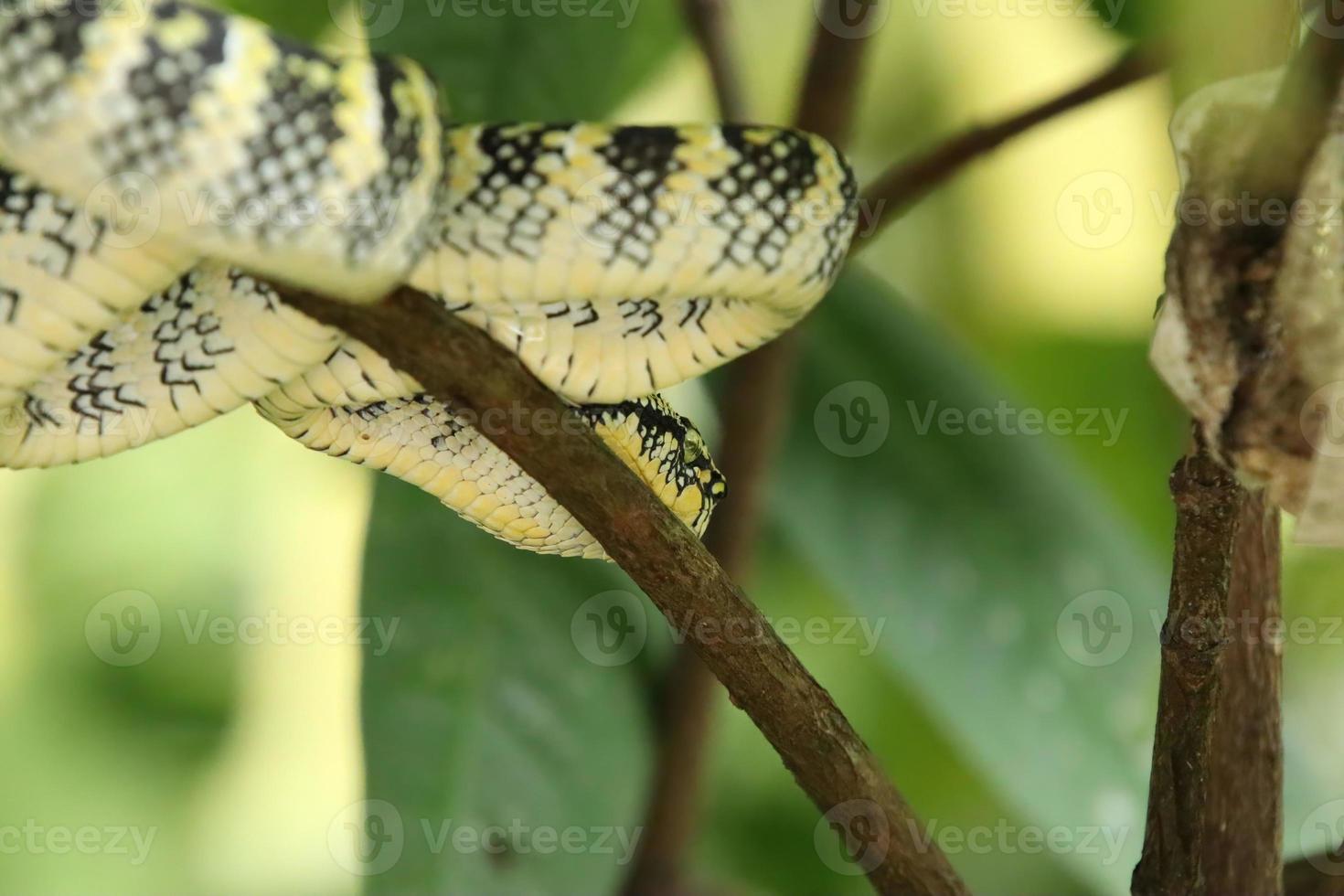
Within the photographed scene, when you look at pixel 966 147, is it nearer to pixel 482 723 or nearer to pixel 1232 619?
pixel 1232 619

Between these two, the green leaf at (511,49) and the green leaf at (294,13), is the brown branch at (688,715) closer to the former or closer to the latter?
the green leaf at (511,49)

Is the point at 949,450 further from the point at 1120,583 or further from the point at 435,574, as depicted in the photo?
the point at 435,574

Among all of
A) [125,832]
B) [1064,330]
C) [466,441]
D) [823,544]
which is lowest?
[125,832]

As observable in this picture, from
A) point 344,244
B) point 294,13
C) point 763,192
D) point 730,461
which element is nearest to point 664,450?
point 763,192

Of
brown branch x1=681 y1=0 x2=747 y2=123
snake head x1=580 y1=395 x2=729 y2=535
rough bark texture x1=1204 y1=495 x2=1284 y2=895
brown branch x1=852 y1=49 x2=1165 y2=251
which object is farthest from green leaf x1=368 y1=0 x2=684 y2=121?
rough bark texture x1=1204 y1=495 x2=1284 y2=895

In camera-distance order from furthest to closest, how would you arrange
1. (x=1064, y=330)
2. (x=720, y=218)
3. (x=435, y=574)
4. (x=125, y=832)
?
(x=125, y=832) → (x=1064, y=330) → (x=435, y=574) → (x=720, y=218)

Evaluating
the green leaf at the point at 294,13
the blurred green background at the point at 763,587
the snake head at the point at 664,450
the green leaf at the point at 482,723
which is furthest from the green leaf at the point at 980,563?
the green leaf at the point at 294,13

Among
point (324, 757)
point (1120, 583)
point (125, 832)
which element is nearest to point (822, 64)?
point (1120, 583)

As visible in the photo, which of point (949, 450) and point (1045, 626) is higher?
point (949, 450)
